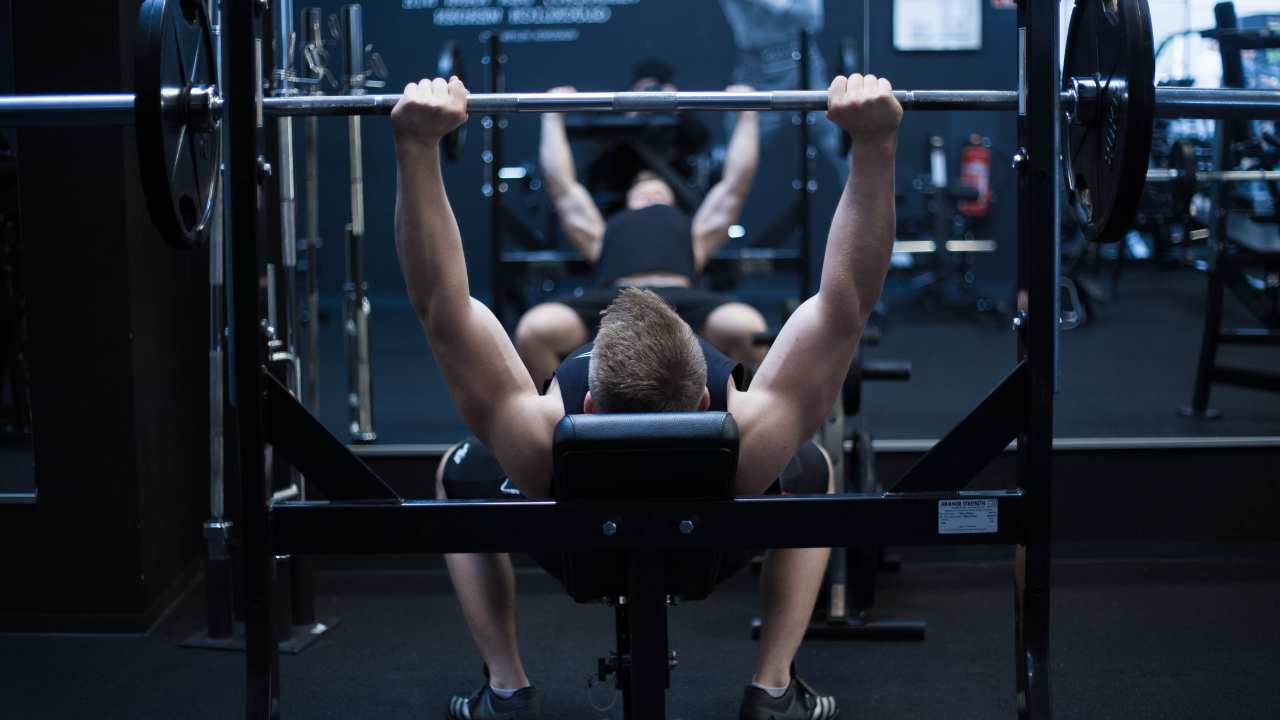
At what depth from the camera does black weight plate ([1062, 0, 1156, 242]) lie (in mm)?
1531

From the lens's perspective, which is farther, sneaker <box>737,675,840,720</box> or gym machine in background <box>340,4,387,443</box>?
gym machine in background <box>340,4,387,443</box>

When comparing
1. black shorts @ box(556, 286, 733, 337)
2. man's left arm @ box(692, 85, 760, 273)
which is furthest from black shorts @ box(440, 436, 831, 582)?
man's left arm @ box(692, 85, 760, 273)

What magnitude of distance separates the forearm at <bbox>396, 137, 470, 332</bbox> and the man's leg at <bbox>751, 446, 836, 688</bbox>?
2.98 ft

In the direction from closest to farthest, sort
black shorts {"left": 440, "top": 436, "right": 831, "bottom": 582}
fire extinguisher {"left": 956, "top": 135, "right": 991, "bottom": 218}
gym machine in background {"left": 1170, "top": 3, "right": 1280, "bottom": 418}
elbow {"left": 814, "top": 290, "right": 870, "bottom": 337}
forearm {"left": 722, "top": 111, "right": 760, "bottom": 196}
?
1. elbow {"left": 814, "top": 290, "right": 870, "bottom": 337}
2. black shorts {"left": 440, "top": 436, "right": 831, "bottom": 582}
3. forearm {"left": 722, "top": 111, "right": 760, "bottom": 196}
4. gym machine in background {"left": 1170, "top": 3, "right": 1280, "bottom": 418}
5. fire extinguisher {"left": 956, "top": 135, "right": 991, "bottom": 218}

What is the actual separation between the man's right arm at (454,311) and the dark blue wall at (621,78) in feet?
15.9

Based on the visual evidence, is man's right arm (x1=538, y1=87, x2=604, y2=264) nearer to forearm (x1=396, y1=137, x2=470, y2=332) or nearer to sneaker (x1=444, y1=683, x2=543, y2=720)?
sneaker (x1=444, y1=683, x2=543, y2=720)

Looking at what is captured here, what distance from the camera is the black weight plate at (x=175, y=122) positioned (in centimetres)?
159

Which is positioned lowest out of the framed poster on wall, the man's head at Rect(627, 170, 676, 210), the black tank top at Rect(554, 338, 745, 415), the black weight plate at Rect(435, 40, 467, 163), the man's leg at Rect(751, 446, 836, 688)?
the man's leg at Rect(751, 446, 836, 688)

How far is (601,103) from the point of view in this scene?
1.74m

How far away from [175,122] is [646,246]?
194 cm

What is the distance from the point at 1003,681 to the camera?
2.47 meters

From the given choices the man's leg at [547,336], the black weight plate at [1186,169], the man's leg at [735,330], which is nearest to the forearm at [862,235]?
the man's leg at [735,330]

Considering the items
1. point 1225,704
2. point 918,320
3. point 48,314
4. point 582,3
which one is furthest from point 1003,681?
point 582,3

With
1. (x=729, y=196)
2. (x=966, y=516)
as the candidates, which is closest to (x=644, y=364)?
(x=966, y=516)
